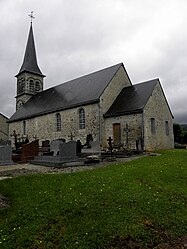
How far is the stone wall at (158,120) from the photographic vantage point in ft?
64.5

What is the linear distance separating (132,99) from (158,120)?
3.04m

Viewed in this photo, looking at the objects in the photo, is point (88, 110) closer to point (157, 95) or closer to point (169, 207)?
point (157, 95)

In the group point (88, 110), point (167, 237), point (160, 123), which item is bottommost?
point (167, 237)

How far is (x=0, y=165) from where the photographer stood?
12.6 meters

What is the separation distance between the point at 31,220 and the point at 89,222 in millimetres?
1096

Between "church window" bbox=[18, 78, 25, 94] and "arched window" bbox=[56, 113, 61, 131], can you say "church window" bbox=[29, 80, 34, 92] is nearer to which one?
"church window" bbox=[18, 78, 25, 94]

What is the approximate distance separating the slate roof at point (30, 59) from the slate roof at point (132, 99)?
1882 cm

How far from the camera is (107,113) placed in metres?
21.5

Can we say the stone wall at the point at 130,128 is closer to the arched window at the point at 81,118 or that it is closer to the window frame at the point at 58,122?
the arched window at the point at 81,118

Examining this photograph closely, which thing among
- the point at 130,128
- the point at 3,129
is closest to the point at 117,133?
the point at 130,128

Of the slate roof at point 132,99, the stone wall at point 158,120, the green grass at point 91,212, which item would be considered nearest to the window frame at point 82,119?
the slate roof at point 132,99

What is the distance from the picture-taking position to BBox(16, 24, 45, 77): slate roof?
37031mm

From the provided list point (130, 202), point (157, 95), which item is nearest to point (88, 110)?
point (157, 95)

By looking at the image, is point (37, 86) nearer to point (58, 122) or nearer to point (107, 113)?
point (58, 122)
